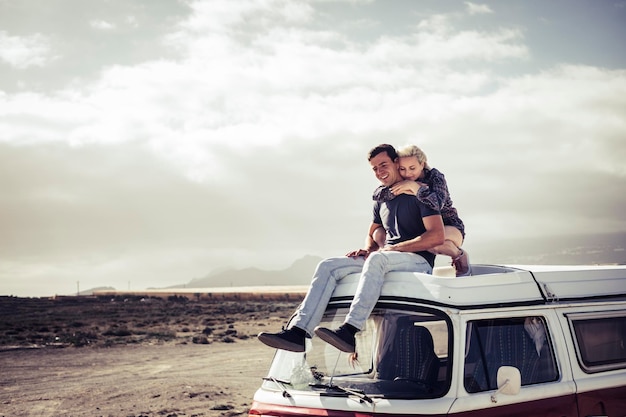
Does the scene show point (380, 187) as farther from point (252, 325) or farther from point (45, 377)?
point (252, 325)

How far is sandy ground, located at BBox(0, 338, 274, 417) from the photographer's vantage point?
13938 mm

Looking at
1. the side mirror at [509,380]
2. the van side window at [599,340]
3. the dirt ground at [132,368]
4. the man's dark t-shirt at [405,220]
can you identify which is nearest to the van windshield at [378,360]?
the side mirror at [509,380]

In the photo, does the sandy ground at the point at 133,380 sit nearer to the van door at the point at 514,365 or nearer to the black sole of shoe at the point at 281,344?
the black sole of shoe at the point at 281,344

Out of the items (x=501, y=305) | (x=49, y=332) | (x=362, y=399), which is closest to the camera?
(x=362, y=399)

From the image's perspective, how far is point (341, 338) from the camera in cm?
492

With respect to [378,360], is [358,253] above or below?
above

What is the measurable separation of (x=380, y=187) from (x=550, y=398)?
2445 mm

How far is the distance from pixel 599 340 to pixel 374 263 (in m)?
2.06

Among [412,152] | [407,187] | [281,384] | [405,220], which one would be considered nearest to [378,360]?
[281,384]

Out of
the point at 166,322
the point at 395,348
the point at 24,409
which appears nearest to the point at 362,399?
A: the point at 395,348

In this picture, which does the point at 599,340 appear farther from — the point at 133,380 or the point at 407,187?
the point at 133,380

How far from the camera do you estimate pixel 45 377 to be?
60.1ft

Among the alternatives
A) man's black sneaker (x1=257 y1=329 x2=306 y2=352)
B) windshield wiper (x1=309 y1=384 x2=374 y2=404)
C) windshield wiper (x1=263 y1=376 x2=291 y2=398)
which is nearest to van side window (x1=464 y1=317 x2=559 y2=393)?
windshield wiper (x1=309 y1=384 x2=374 y2=404)

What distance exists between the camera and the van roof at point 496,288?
502cm
